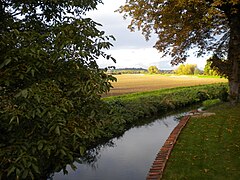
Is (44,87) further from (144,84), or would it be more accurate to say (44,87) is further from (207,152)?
(144,84)

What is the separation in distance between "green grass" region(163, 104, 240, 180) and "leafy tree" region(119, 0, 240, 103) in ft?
18.3

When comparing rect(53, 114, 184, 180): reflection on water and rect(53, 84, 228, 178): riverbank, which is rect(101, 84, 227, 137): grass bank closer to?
rect(53, 84, 228, 178): riverbank

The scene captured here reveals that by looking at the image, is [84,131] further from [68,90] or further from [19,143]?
[19,143]

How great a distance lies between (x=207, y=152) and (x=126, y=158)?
397 centimetres

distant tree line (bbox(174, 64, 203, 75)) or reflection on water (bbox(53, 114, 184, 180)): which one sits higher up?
distant tree line (bbox(174, 64, 203, 75))

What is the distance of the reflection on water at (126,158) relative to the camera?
10.3 metres

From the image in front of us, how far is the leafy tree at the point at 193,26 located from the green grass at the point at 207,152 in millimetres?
5580

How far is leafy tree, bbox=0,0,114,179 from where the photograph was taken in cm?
314

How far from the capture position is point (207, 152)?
30.9 ft

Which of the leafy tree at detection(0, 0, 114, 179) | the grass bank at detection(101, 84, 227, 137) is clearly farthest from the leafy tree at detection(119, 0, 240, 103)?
the leafy tree at detection(0, 0, 114, 179)

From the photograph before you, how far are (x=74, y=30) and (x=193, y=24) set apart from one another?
14665 mm

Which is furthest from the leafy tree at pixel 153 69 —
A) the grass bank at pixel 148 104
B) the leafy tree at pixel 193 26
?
the leafy tree at pixel 193 26

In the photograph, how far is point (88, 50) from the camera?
3850mm

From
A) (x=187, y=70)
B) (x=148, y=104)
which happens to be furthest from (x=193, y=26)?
(x=187, y=70)
